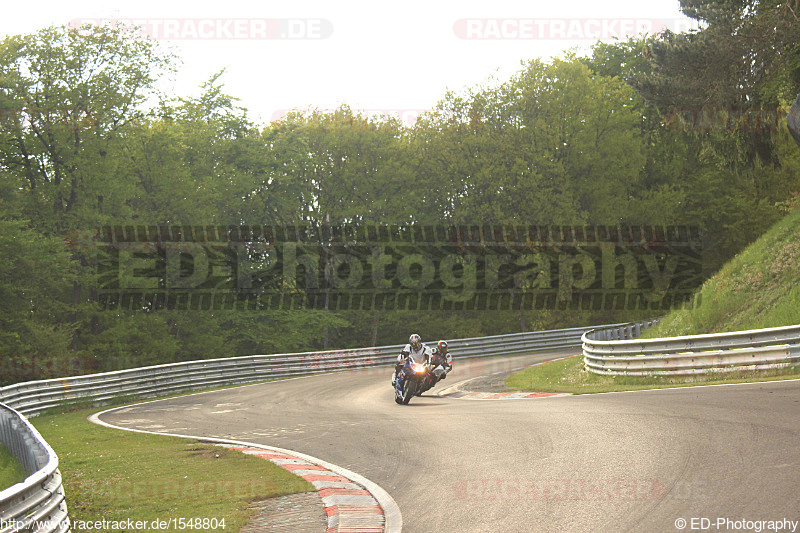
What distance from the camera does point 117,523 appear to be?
7008mm

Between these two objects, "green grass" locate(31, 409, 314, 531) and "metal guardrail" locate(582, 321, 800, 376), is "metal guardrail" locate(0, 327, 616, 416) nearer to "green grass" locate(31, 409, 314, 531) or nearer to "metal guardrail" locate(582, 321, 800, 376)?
"green grass" locate(31, 409, 314, 531)

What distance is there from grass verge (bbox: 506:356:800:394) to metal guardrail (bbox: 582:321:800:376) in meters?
0.13

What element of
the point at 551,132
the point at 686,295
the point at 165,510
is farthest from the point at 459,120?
the point at 165,510

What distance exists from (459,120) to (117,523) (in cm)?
4462

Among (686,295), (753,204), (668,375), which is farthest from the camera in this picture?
(753,204)

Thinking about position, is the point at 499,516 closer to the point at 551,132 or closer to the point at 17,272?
the point at 17,272

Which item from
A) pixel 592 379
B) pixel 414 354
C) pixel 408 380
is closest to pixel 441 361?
pixel 414 354

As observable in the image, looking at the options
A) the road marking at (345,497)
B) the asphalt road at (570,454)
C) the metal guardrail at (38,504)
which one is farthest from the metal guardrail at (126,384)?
the asphalt road at (570,454)

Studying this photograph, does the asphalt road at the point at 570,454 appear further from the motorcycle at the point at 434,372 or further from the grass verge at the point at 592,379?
the motorcycle at the point at 434,372

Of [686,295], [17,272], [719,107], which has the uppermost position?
[719,107]

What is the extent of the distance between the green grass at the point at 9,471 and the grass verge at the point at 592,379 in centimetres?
1048

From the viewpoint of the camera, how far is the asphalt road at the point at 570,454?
5902 mm

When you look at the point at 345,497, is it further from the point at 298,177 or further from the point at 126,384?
the point at 298,177

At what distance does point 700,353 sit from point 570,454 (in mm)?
7835
